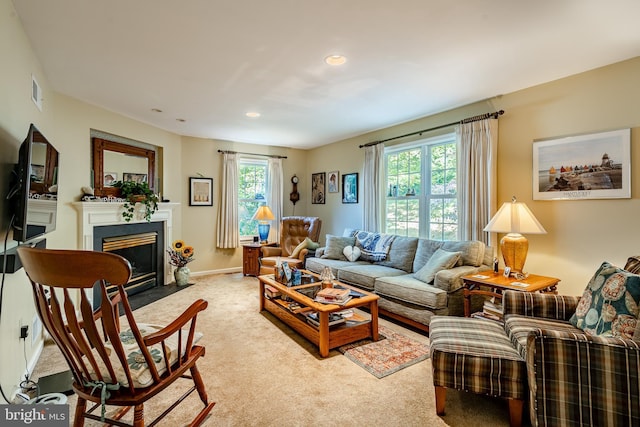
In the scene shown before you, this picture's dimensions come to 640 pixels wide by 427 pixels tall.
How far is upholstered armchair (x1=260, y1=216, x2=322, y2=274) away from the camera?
493 cm

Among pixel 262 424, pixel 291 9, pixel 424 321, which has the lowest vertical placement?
pixel 262 424

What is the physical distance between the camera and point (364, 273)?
12.0 ft

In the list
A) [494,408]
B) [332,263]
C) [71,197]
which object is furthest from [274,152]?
[494,408]

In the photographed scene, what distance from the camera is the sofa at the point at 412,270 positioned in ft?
9.69

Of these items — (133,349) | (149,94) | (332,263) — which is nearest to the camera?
(133,349)

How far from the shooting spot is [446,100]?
3.46 m

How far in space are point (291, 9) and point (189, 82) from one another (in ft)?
5.04

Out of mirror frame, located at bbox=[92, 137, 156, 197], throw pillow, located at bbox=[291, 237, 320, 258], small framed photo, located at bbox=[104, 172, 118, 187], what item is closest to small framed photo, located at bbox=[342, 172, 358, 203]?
throw pillow, located at bbox=[291, 237, 320, 258]

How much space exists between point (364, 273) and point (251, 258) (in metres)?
2.37

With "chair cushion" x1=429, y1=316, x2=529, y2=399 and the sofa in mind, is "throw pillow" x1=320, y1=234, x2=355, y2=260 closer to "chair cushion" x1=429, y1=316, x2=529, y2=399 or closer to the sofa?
the sofa

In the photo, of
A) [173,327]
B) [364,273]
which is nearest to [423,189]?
[364,273]

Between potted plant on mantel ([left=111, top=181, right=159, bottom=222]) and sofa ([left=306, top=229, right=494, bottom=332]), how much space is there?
7.92ft

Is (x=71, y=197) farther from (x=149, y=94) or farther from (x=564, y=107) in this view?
(x=564, y=107)

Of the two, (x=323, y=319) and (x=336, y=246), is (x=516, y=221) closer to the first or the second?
(x=323, y=319)
